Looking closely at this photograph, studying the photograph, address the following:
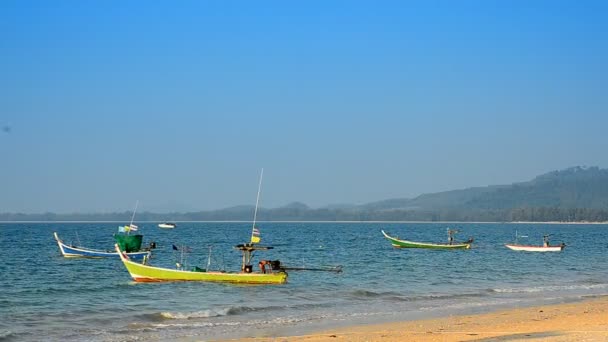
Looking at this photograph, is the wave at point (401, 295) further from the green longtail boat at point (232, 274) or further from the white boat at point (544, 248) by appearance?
the white boat at point (544, 248)

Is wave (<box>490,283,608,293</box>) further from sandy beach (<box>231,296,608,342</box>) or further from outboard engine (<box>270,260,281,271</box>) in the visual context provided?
outboard engine (<box>270,260,281,271</box>)

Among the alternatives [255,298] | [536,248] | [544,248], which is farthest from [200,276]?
[536,248]

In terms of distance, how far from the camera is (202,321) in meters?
27.9

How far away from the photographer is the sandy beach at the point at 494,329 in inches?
838

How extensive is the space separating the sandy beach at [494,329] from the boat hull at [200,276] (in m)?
14.4

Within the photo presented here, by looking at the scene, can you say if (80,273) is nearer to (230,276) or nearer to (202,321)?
(230,276)

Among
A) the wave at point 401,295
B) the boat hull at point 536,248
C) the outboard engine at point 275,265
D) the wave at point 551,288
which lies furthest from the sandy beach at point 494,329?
the boat hull at point 536,248

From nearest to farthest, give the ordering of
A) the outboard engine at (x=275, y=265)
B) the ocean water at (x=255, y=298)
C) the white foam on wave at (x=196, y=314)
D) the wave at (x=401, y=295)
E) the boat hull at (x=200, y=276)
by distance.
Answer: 1. the ocean water at (x=255, y=298)
2. the white foam on wave at (x=196, y=314)
3. the wave at (x=401, y=295)
4. the boat hull at (x=200, y=276)
5. the outboard engine at (x=275, y=265)

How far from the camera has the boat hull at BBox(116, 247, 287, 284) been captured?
40.3 metres

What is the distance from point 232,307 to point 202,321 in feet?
13.0

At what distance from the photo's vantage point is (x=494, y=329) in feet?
76.6

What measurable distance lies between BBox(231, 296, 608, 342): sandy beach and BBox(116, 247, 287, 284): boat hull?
47.1 feet

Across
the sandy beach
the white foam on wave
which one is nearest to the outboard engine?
the white foam on wave

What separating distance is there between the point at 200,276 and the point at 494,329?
20.6 m
